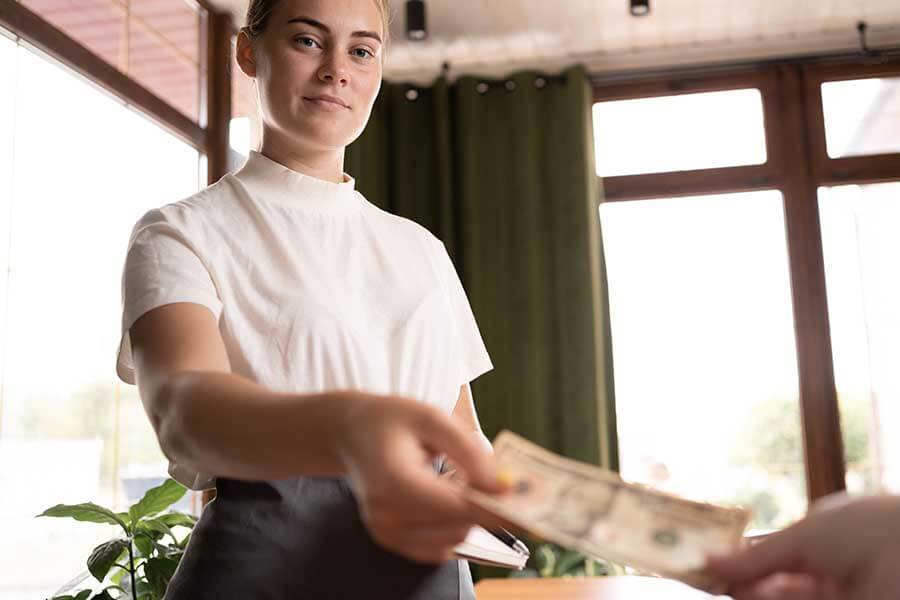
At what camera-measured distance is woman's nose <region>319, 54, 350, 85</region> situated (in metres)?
1.04

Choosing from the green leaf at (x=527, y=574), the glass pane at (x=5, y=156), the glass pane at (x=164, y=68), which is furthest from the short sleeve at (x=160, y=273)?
the green leaf at (x=527, y=574)

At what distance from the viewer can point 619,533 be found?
2.05 ft

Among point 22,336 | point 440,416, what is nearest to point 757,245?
point 22,336

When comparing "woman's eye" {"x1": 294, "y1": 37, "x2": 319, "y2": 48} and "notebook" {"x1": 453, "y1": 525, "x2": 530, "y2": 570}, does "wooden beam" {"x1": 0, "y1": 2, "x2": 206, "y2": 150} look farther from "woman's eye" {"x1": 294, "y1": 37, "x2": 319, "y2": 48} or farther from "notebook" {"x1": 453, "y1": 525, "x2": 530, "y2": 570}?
"notebook" {"x1": 453, "y1": 525, "x2": 530, "y2": 570}

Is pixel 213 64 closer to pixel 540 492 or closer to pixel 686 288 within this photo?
pixel 686 288

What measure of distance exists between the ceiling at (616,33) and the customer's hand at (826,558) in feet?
13.1

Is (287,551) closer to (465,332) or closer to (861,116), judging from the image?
(465,332)

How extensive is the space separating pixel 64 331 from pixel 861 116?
4.14 meters

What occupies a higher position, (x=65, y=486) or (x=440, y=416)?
(x=440, y=416)

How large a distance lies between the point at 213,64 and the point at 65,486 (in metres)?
2.24

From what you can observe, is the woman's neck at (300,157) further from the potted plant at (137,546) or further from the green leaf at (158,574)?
the green leaf at (158,574)

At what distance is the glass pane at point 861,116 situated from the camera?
4762 millimetres

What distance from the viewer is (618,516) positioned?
639 millimetres

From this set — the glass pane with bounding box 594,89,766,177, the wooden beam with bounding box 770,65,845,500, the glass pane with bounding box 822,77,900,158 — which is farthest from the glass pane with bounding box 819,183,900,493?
the glass pane with bounding box 594,89,766,177
